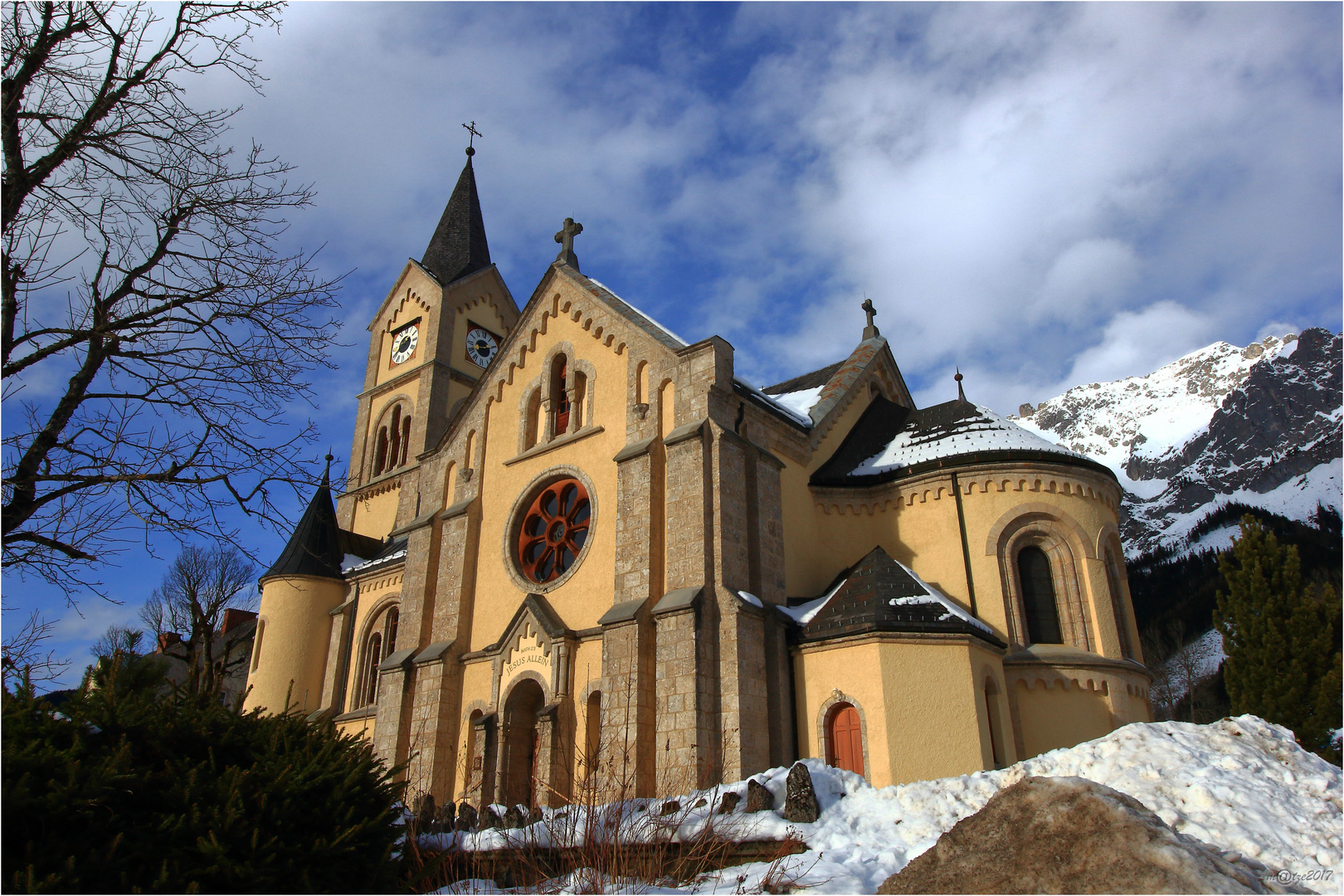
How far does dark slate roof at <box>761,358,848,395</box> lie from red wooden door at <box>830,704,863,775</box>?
10848 mm

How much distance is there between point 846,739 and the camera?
15.7 meters

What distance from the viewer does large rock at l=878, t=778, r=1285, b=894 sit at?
18.5 feet

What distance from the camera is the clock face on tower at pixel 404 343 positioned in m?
36.8

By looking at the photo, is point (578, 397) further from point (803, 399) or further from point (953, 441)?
point (953, 441)

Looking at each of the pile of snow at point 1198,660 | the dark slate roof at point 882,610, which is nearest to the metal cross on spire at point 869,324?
the dark slate roof at point 882,610

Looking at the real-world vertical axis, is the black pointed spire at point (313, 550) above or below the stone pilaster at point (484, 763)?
above

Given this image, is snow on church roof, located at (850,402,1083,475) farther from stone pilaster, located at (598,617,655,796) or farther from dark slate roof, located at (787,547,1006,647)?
stone pilaster, located at (598,617,655,796)

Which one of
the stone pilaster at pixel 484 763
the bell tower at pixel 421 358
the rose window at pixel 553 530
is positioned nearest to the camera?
the stone pilaster at pixel 484 763

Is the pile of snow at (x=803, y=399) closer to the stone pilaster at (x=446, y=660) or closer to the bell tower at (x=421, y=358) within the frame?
the stone pilaster at (x=446, y=660)

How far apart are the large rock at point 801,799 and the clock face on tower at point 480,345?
2822 centimetres

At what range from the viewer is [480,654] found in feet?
65.9

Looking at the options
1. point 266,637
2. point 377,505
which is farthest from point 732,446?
point 377,505

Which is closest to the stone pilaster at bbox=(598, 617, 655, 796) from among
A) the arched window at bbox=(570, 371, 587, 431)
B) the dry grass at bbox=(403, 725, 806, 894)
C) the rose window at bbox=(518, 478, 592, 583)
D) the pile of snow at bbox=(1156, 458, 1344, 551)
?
the rose window at bbox=(518, 478, 592, 583)

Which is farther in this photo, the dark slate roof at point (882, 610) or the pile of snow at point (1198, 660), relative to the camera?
the pile of snow at point (1198, 660)
